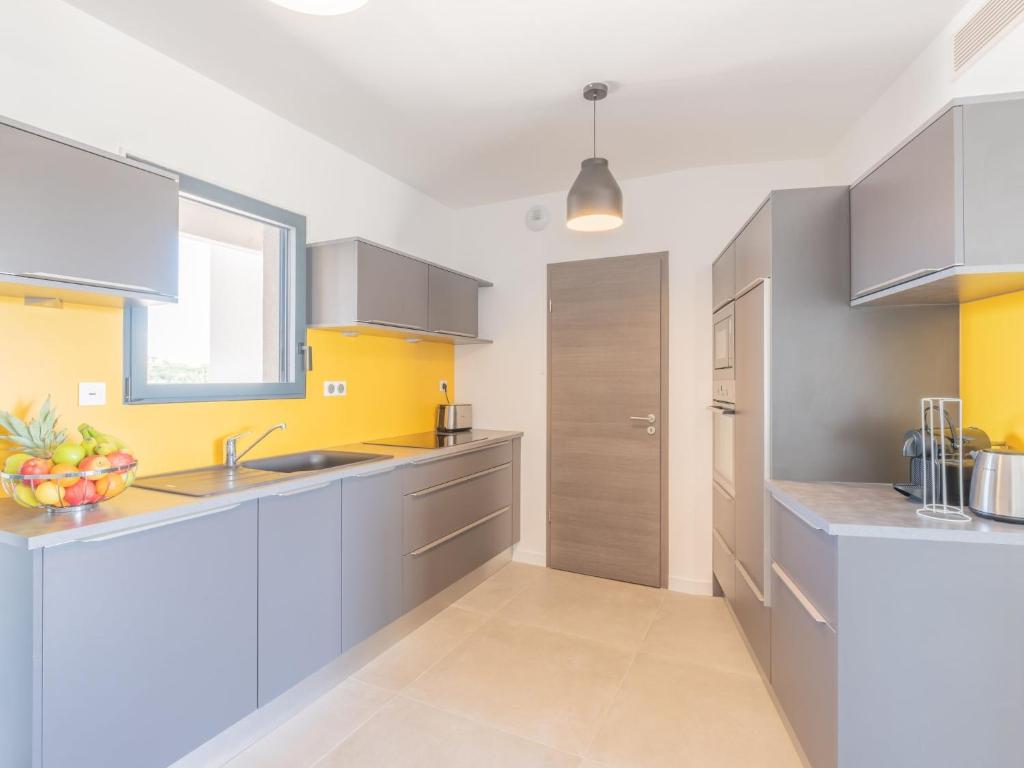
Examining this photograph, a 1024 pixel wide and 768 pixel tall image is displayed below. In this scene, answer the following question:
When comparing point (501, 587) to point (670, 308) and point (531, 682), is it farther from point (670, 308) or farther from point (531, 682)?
point (670, 308)

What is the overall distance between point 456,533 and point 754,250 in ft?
7.17

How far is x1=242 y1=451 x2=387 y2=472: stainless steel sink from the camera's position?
255 centimetres

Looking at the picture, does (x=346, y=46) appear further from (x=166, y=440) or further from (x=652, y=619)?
(x=652, y=619)

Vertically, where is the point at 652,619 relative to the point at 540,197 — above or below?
below

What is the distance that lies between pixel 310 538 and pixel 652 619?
1.95 metres

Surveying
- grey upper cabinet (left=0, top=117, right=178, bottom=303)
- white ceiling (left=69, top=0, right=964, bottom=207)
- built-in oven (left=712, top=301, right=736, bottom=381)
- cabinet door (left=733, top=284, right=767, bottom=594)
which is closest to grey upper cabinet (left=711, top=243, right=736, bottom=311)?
built-in oven (left=712, top=301, right=736, bottom=381)

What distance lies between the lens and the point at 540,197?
Result: 384cm

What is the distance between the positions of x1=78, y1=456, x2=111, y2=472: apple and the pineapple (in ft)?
0.48

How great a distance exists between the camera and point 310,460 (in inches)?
106

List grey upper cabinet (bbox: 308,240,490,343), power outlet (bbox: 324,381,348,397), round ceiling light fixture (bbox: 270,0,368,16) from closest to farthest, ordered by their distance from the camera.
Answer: round ceiling light fixture (bbox: 270,0,368,16)
grey upper cabinet (bbox: 308,240,490,343)
power outlet (bbox: 324,381,348,397)

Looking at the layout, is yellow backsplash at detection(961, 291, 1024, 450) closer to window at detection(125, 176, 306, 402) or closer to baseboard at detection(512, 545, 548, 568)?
baseboard at detection(512, 545, 548, 568)

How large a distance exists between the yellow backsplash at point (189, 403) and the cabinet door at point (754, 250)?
213 centimetres

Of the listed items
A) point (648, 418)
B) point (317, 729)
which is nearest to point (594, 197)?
point (648, 418)

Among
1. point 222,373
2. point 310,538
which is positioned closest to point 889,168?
point 310,538
